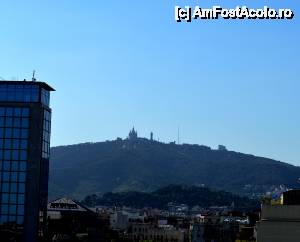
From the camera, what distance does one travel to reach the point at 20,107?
Answer: 479ft

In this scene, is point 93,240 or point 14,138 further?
point 93,240

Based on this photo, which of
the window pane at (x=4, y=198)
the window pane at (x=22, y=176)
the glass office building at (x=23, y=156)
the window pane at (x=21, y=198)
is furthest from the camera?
the window pane at (x=22, y=176)

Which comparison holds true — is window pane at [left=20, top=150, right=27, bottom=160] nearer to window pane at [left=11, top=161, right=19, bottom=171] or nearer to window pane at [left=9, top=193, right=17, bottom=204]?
window pane at [left=11, top=161, right=19, bottom=171]

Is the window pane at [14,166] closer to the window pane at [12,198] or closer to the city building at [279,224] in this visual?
the window pane at [12,198]

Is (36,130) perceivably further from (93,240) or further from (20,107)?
(93,240)

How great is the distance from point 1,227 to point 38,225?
567cm

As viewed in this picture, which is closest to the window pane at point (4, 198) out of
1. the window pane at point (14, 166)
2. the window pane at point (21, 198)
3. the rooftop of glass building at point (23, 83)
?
the window pane at point (21, 198)

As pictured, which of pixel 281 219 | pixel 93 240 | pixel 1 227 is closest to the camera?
pixel 281 219

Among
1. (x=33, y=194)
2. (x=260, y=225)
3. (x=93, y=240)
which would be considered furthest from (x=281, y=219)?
(x=93, y=240)

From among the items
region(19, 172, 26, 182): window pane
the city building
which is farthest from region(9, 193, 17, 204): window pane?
the city building

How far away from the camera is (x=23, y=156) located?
145750 millimetres

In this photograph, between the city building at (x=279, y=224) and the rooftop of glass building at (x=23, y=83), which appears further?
the rooftop of glass building at (x=23, y=83)

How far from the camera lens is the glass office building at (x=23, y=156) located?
14338 cm

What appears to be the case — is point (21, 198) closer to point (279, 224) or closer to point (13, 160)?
point (13, 160)
